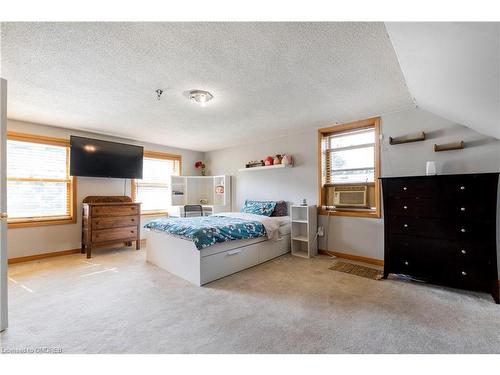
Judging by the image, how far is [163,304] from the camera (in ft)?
7.43

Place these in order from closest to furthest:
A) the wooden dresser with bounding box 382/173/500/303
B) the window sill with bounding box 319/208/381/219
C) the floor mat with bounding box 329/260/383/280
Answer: the wooden dresser with bounding box 382/173/500/303 < the floor mat with bounding box 329/260/383/280 < the window sill with bounding box 319/208/381/219

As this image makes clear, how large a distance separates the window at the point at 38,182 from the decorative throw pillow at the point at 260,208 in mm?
3313

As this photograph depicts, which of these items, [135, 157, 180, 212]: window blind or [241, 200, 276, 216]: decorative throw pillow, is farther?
[135, 157, 180, 212]: window blind

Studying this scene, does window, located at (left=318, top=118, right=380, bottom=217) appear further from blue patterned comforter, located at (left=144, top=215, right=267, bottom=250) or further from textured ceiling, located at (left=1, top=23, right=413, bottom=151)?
blue patterned comforter, located at (left=144, top=215, right=267, bottom=250)

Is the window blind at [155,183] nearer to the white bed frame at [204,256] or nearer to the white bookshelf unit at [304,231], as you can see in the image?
the white bed frame at [204,256]

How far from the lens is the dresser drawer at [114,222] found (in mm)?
4000

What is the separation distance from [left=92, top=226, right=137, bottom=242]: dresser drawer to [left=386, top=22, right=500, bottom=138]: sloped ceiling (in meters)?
4.76

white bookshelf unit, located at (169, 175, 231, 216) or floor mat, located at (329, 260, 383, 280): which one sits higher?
white bookshelf unit, located at (169, 175, 231, 216)

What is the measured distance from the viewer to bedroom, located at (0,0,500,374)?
166 cm

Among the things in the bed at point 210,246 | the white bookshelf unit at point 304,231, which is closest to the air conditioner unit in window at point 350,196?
the white bookshelf unit at point 304,231

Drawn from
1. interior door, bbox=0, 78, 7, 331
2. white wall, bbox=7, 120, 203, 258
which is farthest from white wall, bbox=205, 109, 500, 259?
interior door, bbox=0, 78, 7, 331
